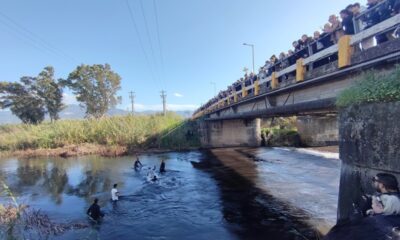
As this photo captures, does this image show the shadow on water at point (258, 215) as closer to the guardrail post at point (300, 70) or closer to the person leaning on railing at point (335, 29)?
the guardrail post at point (300, 70)

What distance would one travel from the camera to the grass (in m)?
36.8

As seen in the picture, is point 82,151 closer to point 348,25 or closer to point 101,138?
point 101,138

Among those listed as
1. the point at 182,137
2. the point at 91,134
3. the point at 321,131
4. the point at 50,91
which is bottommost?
the point at 182,137

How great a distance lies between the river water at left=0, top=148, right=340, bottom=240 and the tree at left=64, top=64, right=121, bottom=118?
1683 inches

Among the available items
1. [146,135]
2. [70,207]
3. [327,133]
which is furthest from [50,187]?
[327,133]

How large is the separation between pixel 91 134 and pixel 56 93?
29892 mm

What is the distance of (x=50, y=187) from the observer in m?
17.6

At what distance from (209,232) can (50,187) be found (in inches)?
482

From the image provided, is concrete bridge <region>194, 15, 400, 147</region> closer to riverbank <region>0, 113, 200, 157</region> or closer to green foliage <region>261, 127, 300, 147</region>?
riverbank <region>0, 113, 200, 157</region>

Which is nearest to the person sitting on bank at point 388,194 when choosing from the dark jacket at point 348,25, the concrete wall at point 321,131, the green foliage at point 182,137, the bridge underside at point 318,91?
the bridge underside at point 318,91

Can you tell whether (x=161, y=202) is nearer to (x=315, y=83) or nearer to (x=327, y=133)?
(x=315, y=83)

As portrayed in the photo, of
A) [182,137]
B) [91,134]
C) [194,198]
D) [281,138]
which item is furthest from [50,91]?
[194,198]

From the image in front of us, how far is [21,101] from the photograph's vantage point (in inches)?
2275

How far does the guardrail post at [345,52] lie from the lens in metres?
7.11
